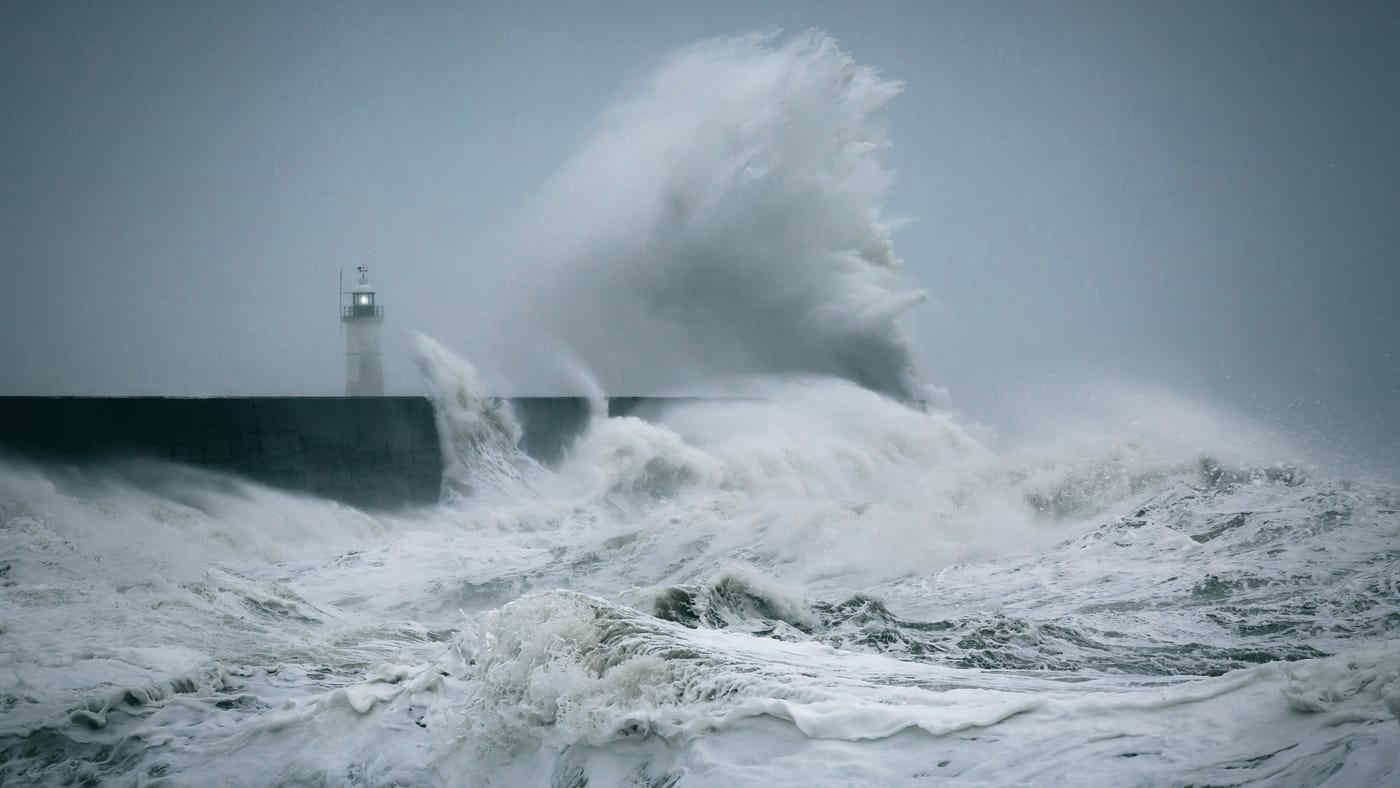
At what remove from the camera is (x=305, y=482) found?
14.3 meters

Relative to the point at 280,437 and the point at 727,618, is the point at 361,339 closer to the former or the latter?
the point at 280,437

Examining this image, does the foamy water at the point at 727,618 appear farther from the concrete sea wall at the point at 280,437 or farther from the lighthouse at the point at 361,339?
the lighthouse at the point at 361,339

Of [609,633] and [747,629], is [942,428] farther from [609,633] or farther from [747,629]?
[609,633]

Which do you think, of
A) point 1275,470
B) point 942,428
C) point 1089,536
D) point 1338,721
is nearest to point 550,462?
point 942,428

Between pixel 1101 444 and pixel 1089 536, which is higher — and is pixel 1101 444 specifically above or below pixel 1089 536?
above

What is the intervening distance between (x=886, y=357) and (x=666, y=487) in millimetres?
5974

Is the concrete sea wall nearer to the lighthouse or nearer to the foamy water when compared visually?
the foamy water

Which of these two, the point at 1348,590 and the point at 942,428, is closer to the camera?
the point at 1348,590

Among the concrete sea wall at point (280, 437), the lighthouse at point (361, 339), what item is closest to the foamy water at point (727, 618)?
the concrete sea wall at point (280, 437)

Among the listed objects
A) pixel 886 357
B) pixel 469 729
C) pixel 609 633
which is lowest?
pixel 469 729

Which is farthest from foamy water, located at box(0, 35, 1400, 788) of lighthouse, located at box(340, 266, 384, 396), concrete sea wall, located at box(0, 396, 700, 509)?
lighthouse, located at box(340, 266, 384, 396)

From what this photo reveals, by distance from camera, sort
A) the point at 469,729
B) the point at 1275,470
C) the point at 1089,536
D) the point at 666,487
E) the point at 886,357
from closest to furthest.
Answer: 1. the point at 469,729
2. the point at 1089,536
3. the point at 1275,470
4. the point at 666,487
5. the point at 886,357

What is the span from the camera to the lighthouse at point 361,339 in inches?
852

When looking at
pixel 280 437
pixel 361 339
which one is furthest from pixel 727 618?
pixel 361 339
